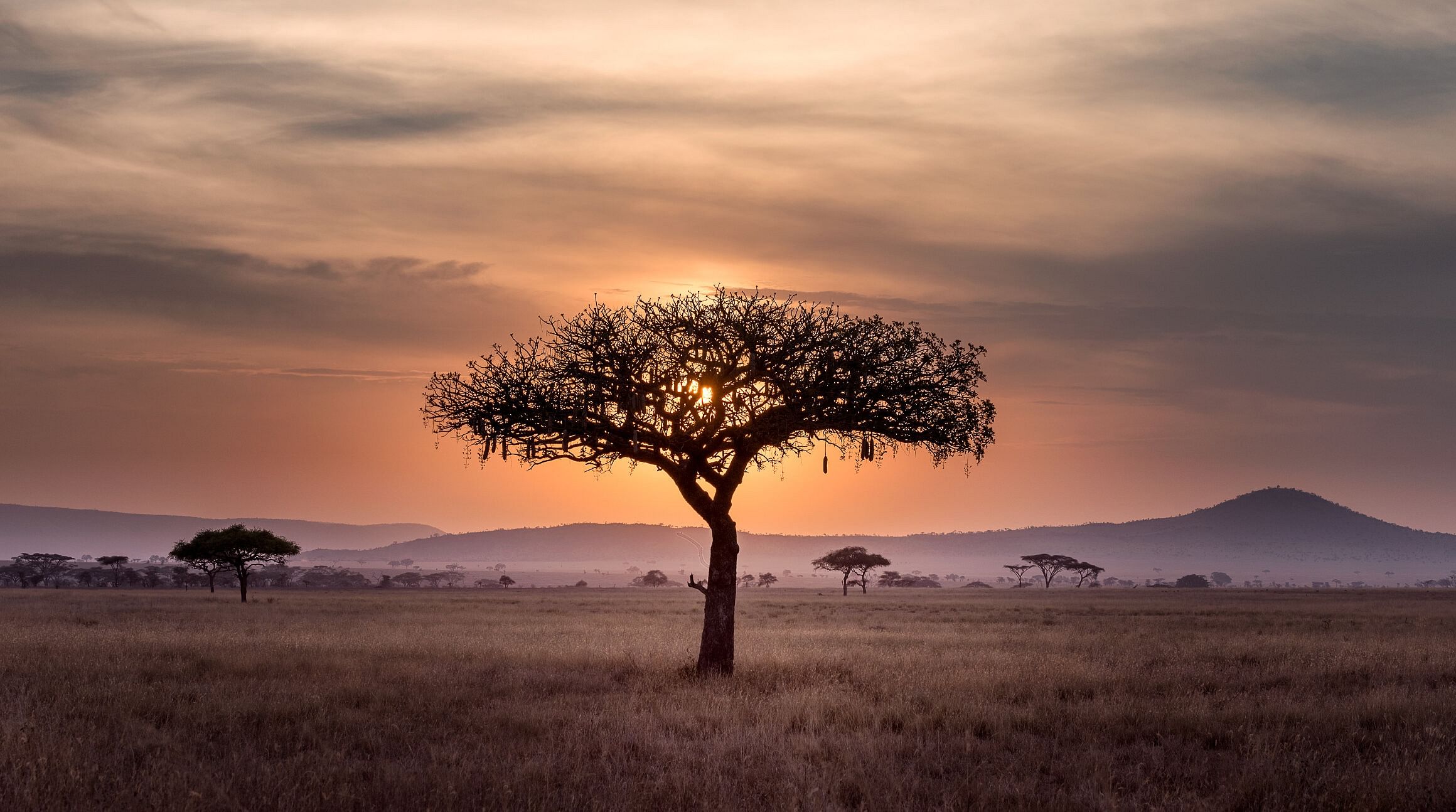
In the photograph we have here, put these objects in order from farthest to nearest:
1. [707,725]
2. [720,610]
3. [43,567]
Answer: [43,567] < [720,610] < [707,725]

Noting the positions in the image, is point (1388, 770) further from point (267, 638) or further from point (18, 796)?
point (267, 638)

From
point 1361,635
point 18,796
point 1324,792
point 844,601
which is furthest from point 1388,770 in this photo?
point 844,601

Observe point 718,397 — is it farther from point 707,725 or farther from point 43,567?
point 43,567

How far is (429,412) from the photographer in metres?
23.3

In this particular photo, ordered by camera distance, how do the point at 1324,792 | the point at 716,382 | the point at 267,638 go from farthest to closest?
the point at 267,638 → the point at 716,382 → the point at 1324,792

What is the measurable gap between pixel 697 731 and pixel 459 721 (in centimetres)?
363

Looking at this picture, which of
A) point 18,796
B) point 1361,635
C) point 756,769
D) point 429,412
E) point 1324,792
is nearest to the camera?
point 18,796

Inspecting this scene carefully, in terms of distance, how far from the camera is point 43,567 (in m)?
145

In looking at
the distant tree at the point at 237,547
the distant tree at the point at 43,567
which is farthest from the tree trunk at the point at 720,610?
the distant tree at the point at 43,567

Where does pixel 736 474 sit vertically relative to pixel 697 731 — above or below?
above

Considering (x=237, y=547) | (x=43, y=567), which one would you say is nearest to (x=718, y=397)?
(x=237, y=547)

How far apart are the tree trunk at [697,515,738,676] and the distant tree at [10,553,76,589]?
137519 millimetres

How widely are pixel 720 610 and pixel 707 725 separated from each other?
21.6 ft

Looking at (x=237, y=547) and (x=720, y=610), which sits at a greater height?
(x=720, y=610)
